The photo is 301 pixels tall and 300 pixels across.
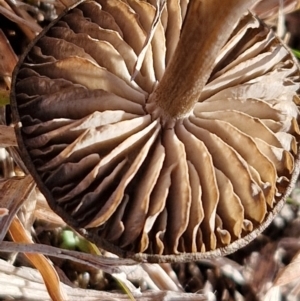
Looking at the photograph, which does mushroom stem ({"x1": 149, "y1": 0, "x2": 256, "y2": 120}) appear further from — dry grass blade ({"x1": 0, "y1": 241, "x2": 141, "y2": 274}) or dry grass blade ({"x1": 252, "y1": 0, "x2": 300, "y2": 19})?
dry grass blade ({"x1": 252, "y1": 0, "x2": 300, "y2": 19})

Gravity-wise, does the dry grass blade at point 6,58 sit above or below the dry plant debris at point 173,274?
above

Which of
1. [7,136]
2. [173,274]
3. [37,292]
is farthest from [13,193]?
[173,274]

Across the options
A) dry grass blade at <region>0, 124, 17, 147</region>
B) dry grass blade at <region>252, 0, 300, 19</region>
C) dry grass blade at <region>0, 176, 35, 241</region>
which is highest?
dry grass blade at <region>252, 0, 300, 19</region>

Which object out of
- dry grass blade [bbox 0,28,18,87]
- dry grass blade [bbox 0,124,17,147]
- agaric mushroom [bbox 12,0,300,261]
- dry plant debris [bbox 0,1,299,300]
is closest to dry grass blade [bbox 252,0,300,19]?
dry plant debris [bbox 0,1,299,300]

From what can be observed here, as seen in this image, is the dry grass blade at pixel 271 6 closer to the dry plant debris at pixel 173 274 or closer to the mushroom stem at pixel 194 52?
the dry plant debris at pixel 173 274

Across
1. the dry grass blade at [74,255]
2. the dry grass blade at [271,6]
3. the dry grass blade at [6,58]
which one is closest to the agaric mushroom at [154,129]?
the dry grass blade at [74,255]

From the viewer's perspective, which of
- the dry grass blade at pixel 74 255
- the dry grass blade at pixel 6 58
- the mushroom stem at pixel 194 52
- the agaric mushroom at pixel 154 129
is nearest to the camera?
the mushroom stem at pixel 194 52

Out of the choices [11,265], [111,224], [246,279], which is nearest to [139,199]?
[111,224]
